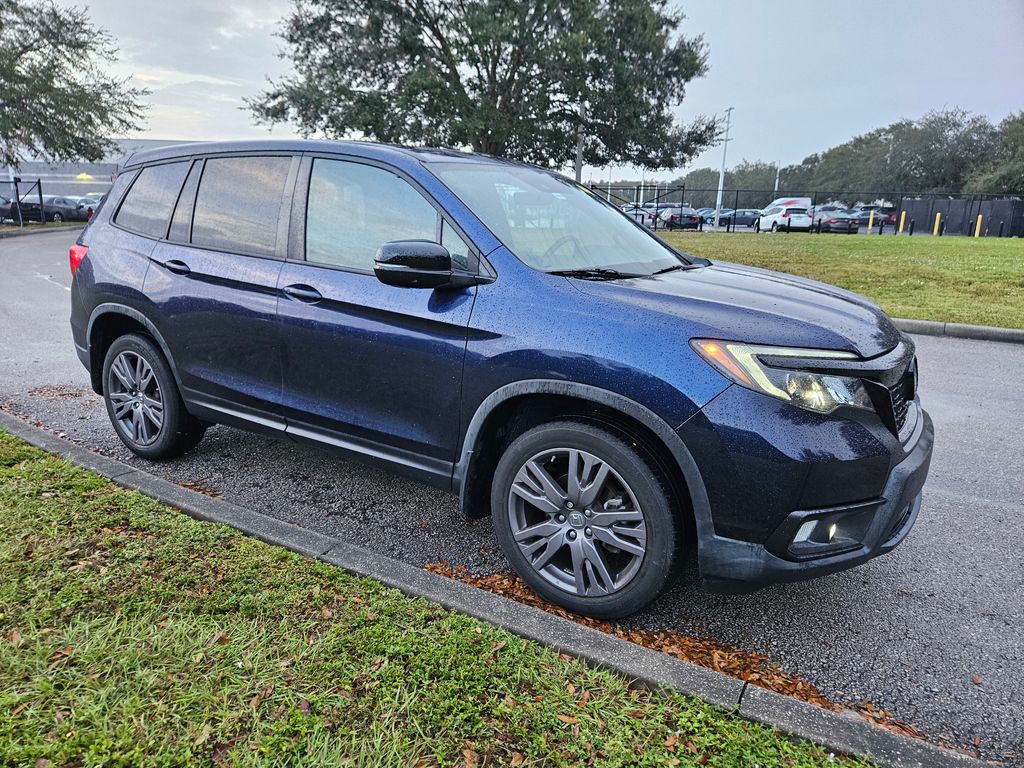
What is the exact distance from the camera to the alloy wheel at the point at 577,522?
8.75ft

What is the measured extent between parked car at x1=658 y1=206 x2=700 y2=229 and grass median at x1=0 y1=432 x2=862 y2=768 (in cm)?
3600

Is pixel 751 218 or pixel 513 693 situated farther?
pixel 751 218

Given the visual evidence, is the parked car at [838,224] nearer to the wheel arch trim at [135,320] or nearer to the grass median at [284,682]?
the wheel arch trim at [135,320]

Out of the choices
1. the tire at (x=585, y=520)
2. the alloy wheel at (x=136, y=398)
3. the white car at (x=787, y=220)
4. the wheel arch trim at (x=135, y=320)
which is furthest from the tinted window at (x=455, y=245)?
the white car at (x=787, y=220)

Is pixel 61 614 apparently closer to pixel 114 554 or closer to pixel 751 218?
pixel 114 554

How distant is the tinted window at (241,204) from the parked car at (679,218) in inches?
1363

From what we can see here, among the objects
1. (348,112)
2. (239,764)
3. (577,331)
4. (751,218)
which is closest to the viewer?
(239,764)

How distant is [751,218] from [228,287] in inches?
1786

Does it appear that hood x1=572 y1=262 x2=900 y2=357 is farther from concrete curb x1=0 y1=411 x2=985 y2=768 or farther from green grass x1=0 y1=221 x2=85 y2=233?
green grass x1=0 y1=221 x2=85 y2=233

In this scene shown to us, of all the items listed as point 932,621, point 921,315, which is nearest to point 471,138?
point 921,315

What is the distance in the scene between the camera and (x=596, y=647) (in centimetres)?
246

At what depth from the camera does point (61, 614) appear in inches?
101

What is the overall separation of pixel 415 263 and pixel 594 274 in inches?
29.8

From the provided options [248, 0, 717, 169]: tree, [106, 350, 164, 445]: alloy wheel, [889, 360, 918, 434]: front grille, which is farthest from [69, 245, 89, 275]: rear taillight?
[248, 0, 717, 169]: tree
